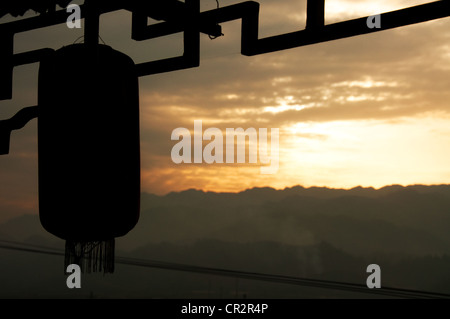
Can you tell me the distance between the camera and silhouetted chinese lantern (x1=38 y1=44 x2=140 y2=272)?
206cm

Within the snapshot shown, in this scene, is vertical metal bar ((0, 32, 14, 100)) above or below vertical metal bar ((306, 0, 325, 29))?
above

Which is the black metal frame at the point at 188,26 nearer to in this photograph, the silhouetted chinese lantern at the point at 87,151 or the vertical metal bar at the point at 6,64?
the vertical metal bar at the point at 6,64

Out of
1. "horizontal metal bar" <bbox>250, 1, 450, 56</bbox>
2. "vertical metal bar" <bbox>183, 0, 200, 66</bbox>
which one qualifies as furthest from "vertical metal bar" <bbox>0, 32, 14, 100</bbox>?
"horizontal metal bar" <bbox>250, 1, 450, 56</bbox>

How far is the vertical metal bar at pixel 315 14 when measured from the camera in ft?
6.97

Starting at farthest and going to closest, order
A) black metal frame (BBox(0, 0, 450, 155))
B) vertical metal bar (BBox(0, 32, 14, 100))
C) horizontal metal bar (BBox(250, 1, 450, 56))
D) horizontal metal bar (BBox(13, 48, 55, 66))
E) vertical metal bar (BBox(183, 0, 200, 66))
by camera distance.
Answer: vertical metal bar (BBox(0, 32, 14, 100)) → horizontal metal bar (BBox(13, 48, 55, 66)) → vertical metal bar (BBox(183, 0, 200, 66)) → black metal frame (BBox(0, 0, 450, 155)) → horizontal metal bar (BBox(250, 1, 450, 56))

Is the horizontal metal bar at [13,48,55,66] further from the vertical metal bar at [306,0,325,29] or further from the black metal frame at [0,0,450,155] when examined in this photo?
the vertical metal bar at [306,0,325,29]

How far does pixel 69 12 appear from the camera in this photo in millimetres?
2602

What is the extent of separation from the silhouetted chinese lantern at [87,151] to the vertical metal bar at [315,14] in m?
0.65

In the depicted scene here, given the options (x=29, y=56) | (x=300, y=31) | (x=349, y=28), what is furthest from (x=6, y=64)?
(x=349, y=28)

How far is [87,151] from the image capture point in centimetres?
206

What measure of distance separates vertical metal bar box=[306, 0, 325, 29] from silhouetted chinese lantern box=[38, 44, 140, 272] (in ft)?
2.15
